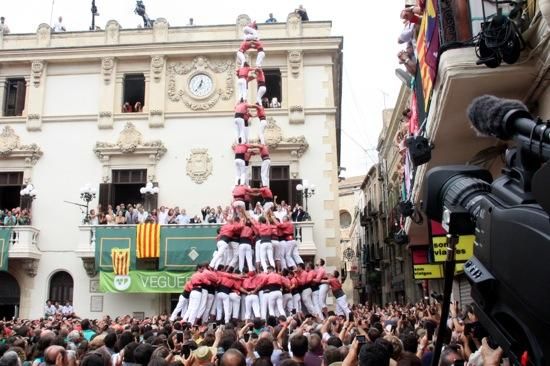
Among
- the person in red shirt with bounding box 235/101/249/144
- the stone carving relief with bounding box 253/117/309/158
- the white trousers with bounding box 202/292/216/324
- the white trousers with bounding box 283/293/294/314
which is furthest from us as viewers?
the stone carving relief with bounding box 253/117/309/158

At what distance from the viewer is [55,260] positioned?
22.9 metres

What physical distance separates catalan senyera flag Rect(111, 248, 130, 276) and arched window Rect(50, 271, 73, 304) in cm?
293

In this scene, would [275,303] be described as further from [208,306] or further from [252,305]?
[208,306]

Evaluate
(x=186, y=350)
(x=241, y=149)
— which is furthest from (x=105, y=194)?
(x=186, y=350)

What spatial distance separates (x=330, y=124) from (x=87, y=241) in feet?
37.3

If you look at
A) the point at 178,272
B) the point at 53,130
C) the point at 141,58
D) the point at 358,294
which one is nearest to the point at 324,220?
the point at 178,272

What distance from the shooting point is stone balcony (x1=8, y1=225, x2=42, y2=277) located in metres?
22.0

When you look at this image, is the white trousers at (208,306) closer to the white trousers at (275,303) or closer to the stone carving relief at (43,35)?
the white trousers at (275,303)

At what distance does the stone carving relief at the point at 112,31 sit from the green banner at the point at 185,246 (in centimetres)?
956

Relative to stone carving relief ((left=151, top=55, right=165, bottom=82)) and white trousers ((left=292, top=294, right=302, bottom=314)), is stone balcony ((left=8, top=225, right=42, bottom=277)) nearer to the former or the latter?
stone carving relief ((left=151, top=55, right=165, bottom=82))

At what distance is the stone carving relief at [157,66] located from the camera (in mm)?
24422

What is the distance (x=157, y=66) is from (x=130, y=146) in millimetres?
3860

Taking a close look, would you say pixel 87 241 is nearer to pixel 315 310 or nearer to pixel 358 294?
pixel 315 310

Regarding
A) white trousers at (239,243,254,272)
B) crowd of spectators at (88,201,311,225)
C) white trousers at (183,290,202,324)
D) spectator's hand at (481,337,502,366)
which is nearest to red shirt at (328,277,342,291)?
white trousers at (239,243,254,272)
